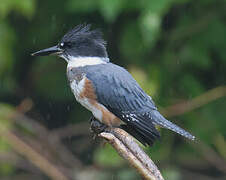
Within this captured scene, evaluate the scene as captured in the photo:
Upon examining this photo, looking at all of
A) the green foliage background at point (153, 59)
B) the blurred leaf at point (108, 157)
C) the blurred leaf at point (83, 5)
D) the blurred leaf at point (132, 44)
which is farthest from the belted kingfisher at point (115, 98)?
the blurred leaf at point (108, 157)

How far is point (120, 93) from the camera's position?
3.14m

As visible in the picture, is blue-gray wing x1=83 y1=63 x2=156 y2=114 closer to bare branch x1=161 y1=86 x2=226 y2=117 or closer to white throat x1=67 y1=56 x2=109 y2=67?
white throat x1=67 y1=56 x2=109 y2=67

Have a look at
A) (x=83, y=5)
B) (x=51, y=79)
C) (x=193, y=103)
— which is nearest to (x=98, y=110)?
(x=83, y=5)

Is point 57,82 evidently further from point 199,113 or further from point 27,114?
point 199,113

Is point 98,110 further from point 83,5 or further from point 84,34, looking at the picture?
point 83,5

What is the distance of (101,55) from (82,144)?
205 centimetres

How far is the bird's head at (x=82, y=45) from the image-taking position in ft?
11.0

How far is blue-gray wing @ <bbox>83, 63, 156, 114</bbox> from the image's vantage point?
10.3 feet

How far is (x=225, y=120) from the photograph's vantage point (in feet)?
15.1

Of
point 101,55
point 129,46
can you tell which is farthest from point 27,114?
point 101,55

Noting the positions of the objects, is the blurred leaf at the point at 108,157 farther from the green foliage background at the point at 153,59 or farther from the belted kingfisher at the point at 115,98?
the belted kingfisher at the point at 115,98

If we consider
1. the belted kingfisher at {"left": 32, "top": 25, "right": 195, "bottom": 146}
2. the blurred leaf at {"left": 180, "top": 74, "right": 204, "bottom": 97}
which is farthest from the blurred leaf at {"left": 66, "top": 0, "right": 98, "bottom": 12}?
the belted kingfisher at {"left": 32, "top": 25, "right": 195, "bottom": 146}

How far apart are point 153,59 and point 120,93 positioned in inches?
58.9

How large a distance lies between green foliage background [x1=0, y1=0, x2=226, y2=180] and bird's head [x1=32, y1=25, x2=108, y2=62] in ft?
2.23
